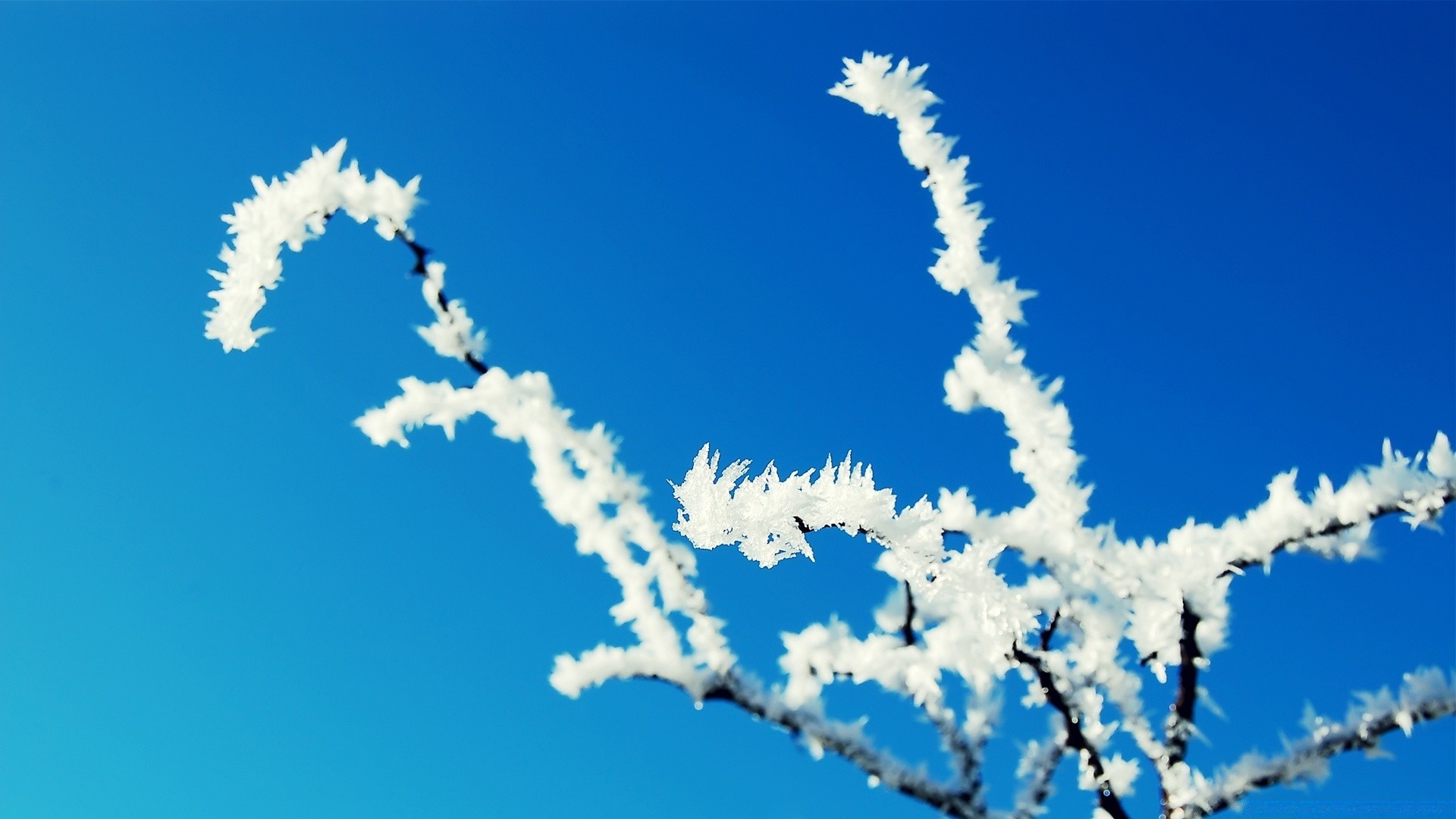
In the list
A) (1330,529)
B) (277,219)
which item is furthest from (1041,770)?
(277,219)

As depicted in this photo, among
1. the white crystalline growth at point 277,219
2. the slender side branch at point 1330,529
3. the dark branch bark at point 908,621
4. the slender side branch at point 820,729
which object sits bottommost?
the slender side branch at point 820,729

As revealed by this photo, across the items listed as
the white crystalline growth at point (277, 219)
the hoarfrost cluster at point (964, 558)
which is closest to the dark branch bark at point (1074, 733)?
the hoarfrost cluster at point (964, 558)

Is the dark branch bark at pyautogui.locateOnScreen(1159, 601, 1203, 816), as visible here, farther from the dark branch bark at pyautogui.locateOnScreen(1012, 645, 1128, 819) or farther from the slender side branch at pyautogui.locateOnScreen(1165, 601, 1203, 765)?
the dark branch bark at pyautogui.locateOnScreen(1012, 645, 1128, 819)

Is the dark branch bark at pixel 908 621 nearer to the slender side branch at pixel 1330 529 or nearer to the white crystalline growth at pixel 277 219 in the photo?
the slender side branch at pixel 1330 529

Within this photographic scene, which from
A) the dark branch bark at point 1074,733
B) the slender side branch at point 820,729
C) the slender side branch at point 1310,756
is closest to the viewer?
the slender side branch at point 1310,756

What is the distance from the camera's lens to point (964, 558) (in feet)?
12.3

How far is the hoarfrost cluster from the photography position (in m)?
3.07

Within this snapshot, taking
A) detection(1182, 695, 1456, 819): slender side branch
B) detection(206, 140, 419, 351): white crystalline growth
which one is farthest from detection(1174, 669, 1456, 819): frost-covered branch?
detection(206, 140, 419, 351): white crystalline growth

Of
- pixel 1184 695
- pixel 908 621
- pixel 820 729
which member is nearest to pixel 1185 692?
pixel 1184 695

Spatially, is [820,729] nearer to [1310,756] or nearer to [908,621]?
[908,621]

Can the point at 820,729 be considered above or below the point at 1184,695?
below

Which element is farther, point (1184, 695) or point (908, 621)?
point (908, 621)

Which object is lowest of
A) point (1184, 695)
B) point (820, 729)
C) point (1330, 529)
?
point (820, 729)

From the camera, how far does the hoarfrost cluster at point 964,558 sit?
3.07 metres
